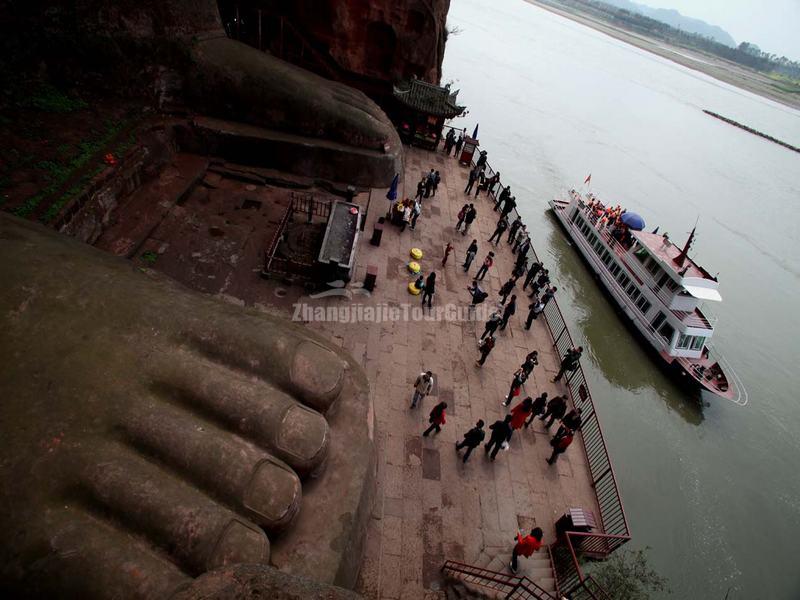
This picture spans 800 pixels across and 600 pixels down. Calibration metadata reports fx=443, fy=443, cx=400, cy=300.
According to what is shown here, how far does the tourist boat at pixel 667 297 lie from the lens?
56.0ft

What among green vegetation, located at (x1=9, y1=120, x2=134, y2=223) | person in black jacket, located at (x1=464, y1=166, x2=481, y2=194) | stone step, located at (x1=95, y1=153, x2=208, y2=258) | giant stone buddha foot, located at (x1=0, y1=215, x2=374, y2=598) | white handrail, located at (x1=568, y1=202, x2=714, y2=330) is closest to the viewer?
giant stone buddha foot, located at (x1=0, y1=215, x2=374, y2=598)

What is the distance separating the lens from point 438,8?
19844mm

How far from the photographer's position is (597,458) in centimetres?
1070

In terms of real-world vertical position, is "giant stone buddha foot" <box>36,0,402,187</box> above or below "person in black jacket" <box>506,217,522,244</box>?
above

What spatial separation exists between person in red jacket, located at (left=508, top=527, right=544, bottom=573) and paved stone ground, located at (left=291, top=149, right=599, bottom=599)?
0.43m

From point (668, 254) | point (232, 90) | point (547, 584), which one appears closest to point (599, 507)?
point (547, 584)

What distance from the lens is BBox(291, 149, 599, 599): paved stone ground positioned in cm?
793

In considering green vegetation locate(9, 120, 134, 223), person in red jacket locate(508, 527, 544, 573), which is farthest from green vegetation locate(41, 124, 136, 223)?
person in red jacket locate(508, 527, 544, 573)

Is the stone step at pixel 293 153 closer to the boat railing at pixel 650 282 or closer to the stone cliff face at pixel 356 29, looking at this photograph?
the stone cliff face at pixel 356 29

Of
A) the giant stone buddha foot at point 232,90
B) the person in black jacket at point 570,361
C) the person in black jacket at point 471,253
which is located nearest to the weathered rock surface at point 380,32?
the giant stone buddha foot at point 232,90

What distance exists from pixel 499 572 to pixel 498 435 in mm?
2516

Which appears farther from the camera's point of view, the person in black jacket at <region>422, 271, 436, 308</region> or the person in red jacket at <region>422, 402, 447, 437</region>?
the person in black jacket at <region>422, 271, 436, 308</region>

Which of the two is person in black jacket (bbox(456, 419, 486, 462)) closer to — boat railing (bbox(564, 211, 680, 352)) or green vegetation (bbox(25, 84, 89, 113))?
boat railing (bbox(564, 211, 680, 352))

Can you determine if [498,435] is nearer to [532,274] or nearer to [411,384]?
[411,384]
